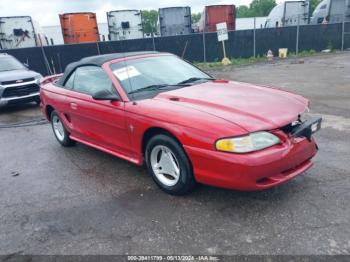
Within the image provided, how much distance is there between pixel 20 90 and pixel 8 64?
1.43 meters

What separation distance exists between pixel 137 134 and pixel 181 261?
1599 mm

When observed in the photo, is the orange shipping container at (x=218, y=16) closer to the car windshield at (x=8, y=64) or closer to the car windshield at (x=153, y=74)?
the car windshield at (x=8, y=64)

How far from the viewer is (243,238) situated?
9.43 feet

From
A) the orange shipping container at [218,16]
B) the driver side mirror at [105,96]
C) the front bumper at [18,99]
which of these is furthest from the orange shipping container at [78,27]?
the driver side mirror at [105,96]

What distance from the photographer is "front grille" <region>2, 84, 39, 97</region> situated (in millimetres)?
8977

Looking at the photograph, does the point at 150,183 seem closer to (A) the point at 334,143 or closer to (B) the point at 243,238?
(B) the point at 243,238

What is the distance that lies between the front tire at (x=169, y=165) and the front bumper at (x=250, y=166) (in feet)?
0.45

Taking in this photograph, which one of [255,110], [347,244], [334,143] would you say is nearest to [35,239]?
[255,110]

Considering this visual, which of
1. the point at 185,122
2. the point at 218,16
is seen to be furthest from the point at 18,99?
the point at 218,16

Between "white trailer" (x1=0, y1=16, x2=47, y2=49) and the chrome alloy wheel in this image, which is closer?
the chrome alloy wheel

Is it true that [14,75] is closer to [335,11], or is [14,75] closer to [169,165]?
[169,165]

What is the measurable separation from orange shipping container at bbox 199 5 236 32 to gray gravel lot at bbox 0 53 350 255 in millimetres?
17154

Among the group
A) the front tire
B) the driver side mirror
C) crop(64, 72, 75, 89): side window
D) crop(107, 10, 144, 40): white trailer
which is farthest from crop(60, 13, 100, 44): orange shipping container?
the front tire

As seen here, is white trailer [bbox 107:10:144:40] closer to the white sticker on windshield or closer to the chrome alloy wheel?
the chrome alloy wheel
